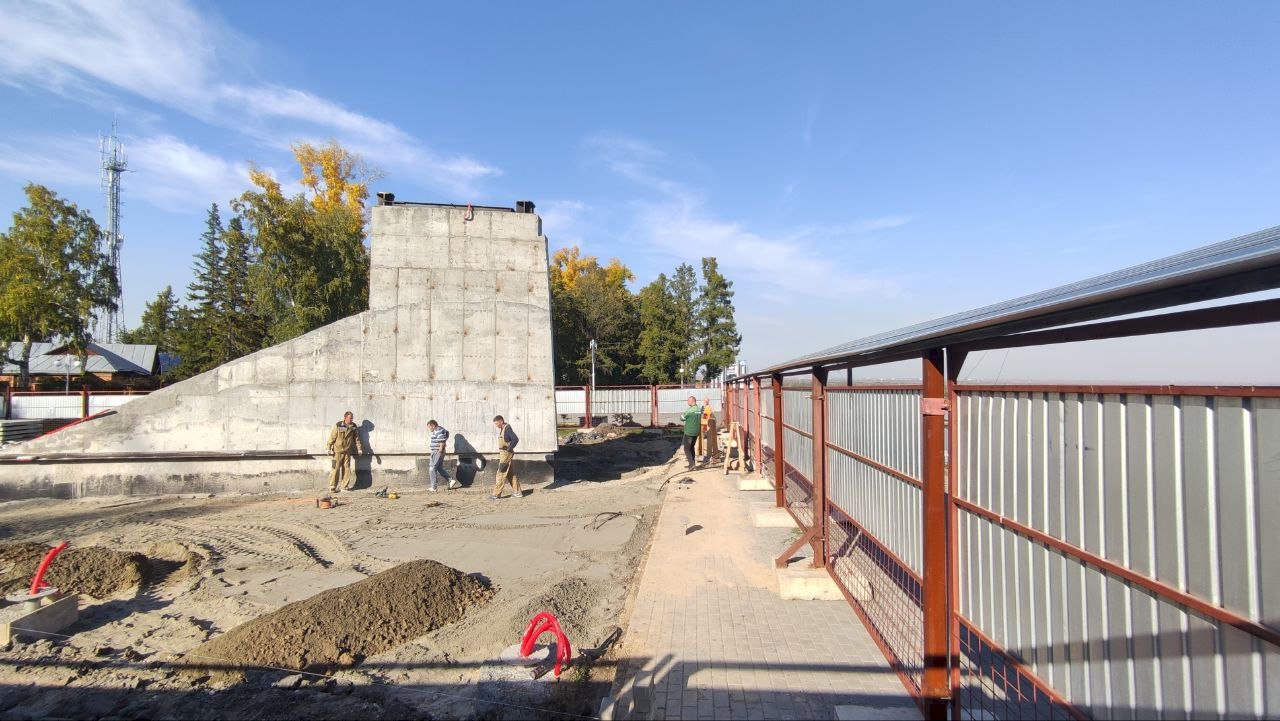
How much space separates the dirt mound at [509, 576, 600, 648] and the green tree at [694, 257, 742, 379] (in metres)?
39.3

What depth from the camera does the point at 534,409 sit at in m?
13.8

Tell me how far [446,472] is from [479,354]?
2.76m

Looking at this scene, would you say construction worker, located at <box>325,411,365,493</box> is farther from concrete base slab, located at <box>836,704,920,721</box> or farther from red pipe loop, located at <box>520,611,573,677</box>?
concrete base slab, located at <box>836,704,920,721</box>

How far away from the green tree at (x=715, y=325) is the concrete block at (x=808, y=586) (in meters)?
39.8

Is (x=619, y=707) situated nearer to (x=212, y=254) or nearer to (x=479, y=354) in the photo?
(x=479, y=354)

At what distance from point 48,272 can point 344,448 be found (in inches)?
931

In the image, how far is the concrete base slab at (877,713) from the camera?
3.65 metres

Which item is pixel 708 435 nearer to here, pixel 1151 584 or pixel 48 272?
pixel 1151 584

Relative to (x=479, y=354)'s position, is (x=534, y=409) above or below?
below

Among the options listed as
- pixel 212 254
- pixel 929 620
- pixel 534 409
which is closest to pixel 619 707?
pixel 929 620

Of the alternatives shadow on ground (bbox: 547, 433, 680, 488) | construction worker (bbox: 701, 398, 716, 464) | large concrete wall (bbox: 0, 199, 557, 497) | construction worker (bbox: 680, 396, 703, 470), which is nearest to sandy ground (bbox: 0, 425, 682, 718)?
large concrete wall (bbox: 0, 199, 557, 497)

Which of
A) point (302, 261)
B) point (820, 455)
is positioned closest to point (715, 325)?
point (302, 261)

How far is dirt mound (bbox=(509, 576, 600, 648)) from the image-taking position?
18.8ft

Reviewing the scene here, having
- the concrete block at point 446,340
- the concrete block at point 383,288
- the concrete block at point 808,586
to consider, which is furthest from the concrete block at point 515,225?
the concrete block at point 808,586
